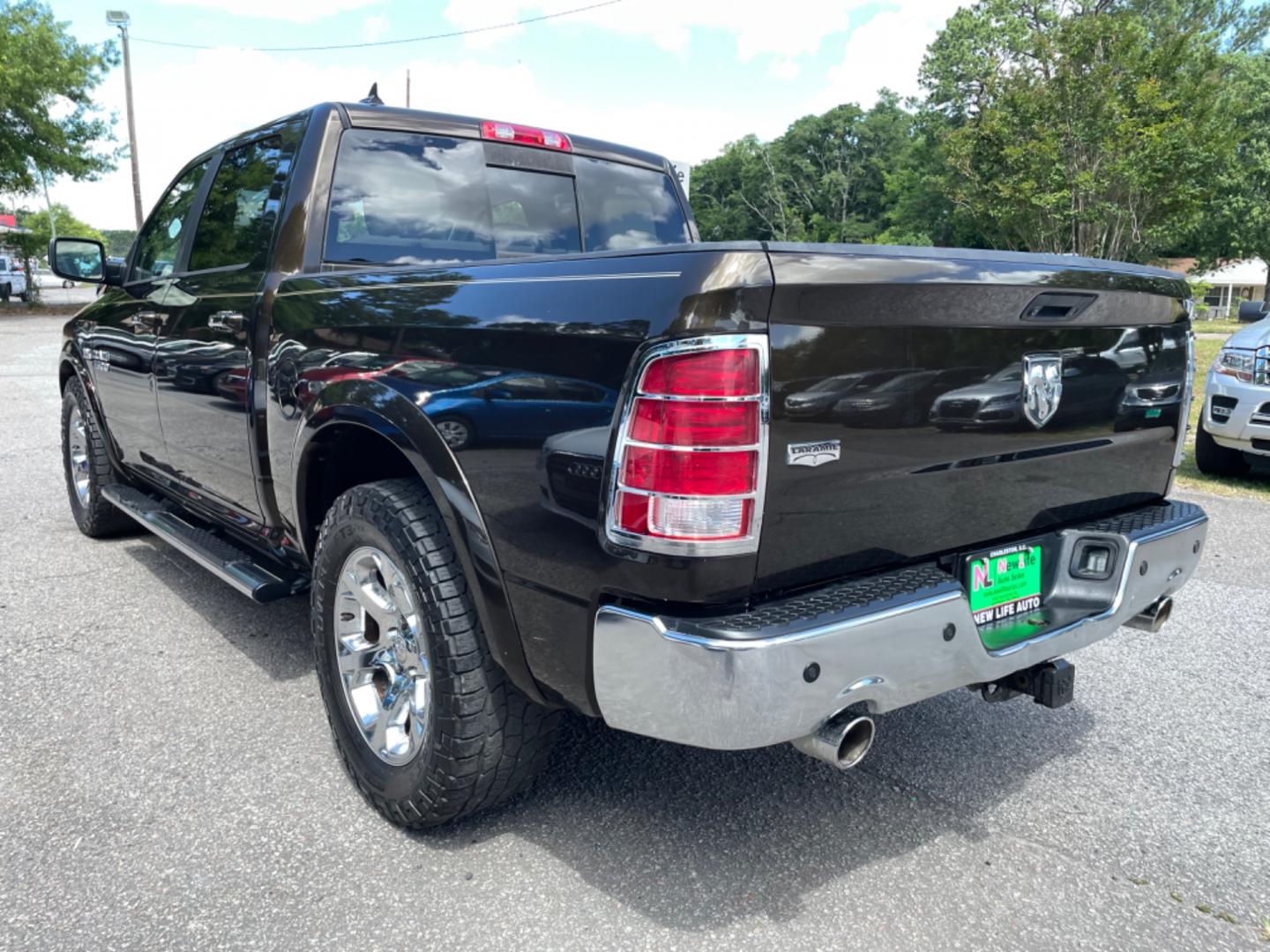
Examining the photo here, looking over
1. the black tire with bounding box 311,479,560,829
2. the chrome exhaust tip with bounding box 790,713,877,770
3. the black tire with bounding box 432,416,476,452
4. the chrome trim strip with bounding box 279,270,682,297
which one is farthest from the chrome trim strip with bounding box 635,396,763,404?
the black tire with bounding box 311,479,560,829

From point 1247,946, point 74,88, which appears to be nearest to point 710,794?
point 1247,946

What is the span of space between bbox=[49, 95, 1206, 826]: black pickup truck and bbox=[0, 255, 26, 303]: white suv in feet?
111

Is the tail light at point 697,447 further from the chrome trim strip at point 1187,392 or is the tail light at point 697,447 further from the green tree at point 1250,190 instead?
the green tree at point 1250,190

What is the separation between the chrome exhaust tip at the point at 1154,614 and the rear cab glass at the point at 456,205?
2137 mm

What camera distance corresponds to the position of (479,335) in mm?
2223

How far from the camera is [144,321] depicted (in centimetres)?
407

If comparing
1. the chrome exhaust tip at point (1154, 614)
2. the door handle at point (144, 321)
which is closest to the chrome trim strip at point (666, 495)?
the chrome exhaust tip at point (1154, 614)

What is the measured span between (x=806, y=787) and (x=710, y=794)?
0.94 feet

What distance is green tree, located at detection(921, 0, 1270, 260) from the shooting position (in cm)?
1995

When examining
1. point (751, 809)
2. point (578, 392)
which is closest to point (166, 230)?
point (578, 392)

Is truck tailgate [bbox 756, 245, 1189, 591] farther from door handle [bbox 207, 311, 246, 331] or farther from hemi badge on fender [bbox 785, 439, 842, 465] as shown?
door handle [bbox 207, 311, 246, 331]

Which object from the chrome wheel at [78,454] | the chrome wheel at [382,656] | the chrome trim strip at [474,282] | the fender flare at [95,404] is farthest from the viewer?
the chrome wheel at [78,454]

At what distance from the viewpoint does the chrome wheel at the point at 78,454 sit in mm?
5246

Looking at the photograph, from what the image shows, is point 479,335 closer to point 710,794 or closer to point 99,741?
point 710,794
